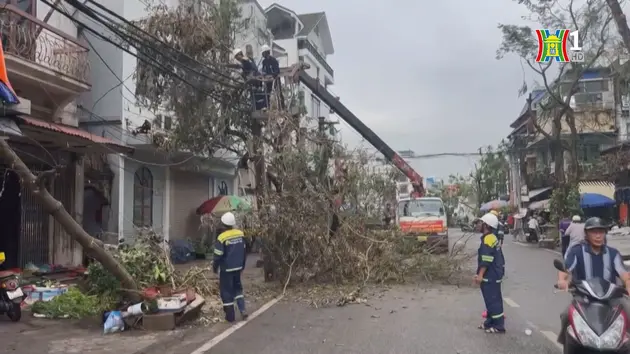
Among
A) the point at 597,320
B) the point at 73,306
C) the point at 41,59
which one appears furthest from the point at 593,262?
the point at 41,59

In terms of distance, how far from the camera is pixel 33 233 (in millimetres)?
14000

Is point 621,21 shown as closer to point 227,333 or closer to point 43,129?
point 227,333

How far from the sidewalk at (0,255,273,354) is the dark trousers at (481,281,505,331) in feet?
12.1

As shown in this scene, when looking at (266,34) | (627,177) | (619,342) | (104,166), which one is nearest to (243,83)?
(104,166)

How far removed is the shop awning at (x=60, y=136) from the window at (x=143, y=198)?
540 centimetres

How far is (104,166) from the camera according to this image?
18234 mm

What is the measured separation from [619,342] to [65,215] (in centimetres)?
693

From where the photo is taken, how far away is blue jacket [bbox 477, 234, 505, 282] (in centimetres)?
818

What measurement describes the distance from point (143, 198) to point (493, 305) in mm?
14787

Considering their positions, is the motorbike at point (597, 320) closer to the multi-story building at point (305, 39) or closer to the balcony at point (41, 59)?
the balcony at point (41, 59)

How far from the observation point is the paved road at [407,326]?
24.2ft

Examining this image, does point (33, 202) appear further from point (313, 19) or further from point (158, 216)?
point (313, 19)

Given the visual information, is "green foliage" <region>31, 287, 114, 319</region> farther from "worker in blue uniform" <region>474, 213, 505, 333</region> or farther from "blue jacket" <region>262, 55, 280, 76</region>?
"blue jacket" <region>262, 55, 280, 76</region>

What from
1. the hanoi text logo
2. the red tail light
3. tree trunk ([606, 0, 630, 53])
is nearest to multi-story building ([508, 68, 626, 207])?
the hanoi text logo
